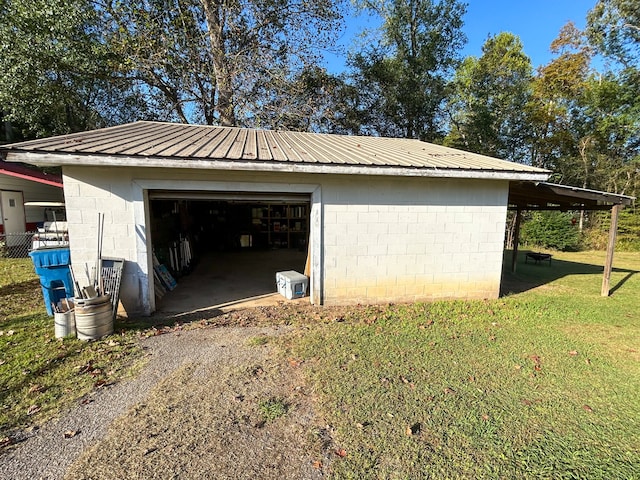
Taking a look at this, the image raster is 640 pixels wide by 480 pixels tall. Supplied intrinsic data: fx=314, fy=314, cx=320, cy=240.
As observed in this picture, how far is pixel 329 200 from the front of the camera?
5.66 m

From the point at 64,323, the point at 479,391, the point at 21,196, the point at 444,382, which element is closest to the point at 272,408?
the point at 444,382

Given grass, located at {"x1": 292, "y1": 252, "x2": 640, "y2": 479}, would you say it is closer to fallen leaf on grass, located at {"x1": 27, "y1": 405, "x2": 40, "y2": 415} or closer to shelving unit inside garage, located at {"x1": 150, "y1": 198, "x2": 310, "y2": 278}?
fallen leaf on grass, located at {"x1": 27, "y1": 405, "x2": 40, "y2": 415}

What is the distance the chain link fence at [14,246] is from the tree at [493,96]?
21.6 meters

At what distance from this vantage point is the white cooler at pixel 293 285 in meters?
6.29

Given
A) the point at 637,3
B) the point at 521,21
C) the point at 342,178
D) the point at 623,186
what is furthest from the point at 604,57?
the point at 342,178

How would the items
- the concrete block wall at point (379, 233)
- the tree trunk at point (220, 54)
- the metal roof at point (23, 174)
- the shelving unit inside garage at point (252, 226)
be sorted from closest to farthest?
1. the concrete block wall at point (379, 233)
2. the metal roof at point (23, 174)
3. the tree trunk at point (220, 54)
4. the shelving unit inside garage at point (252, 226)

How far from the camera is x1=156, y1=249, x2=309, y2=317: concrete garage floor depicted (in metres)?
5.96

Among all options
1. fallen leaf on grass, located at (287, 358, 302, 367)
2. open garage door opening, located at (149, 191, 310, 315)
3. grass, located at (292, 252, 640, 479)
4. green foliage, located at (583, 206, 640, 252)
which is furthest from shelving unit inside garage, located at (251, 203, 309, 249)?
green foliage, located at (583, 206, 640, 252)

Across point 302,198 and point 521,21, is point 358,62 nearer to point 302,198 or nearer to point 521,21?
point 521,21

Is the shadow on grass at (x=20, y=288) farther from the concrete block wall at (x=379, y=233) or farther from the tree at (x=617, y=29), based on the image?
the tree at (x=617, y=29)

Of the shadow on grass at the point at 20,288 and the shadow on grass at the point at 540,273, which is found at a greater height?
the shadow on grass at the point at 20,288

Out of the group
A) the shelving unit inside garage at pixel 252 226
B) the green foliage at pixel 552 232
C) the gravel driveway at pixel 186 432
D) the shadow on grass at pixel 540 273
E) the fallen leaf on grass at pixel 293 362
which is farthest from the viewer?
the green foliage at pixel 552 232

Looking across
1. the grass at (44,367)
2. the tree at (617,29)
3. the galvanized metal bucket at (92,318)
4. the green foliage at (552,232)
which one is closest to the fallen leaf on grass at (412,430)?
the grass at (44,367)

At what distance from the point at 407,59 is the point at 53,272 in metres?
18.3
